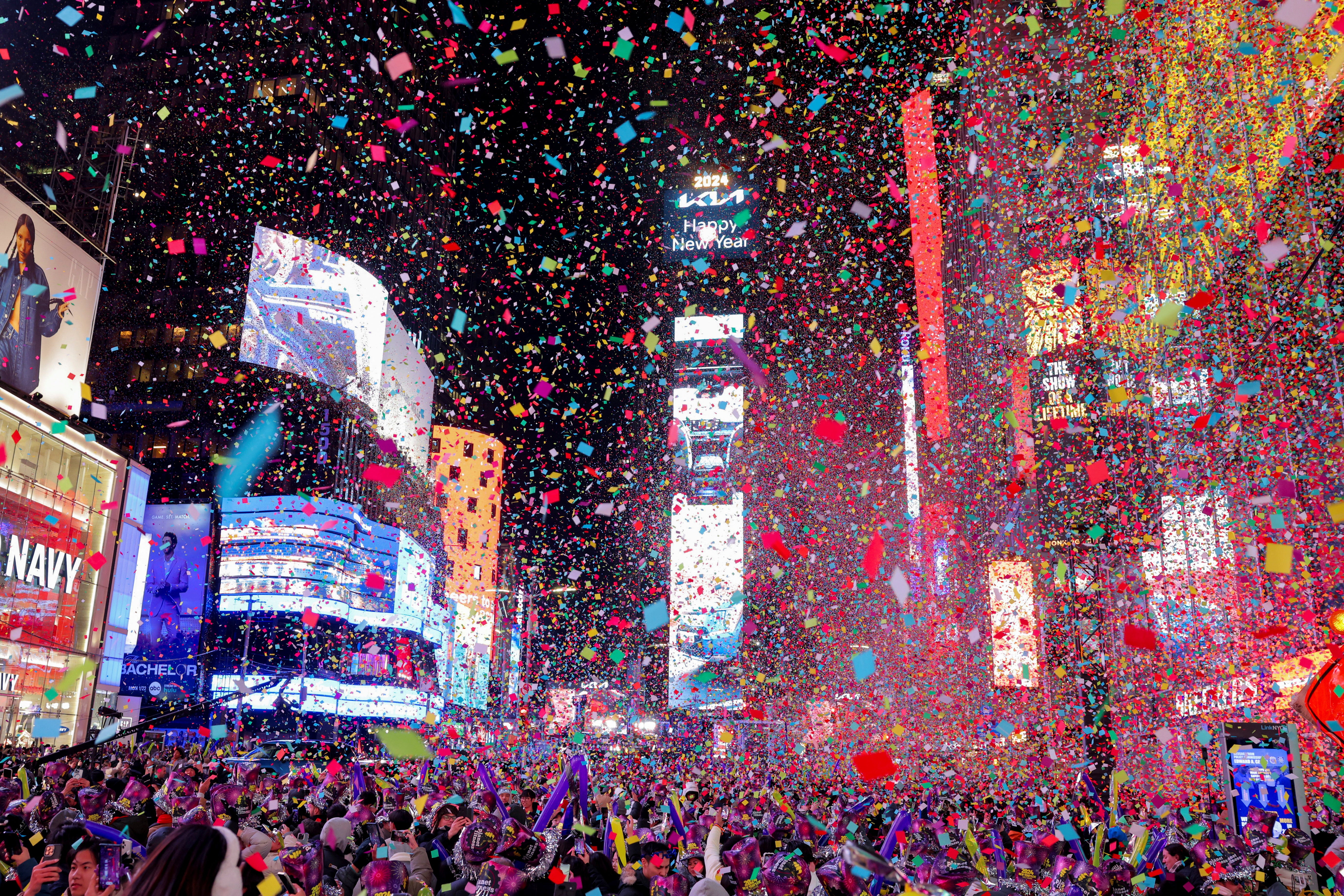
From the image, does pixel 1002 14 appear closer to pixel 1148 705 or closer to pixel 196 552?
pixel 1148 705

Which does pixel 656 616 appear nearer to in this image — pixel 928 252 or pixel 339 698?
pixel 339 698

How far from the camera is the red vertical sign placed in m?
39.7

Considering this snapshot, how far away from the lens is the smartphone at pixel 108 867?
473cm

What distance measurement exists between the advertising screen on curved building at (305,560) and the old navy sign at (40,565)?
2559cm

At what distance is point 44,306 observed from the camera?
24562 mm

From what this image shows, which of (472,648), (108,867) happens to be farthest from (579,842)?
(472,648)

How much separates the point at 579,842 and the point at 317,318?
45.7 meters

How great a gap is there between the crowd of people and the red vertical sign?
31.8 m

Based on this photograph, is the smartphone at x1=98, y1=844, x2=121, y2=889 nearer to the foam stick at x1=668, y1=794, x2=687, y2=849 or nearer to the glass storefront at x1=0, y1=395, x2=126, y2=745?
the foam stick at x1=668, y1=794, x2=687, y2=849

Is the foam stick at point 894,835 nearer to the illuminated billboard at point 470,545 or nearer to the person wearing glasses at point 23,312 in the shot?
the person wearing glasses at point 23,312

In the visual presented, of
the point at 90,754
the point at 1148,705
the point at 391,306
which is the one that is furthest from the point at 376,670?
the point at 1148,705

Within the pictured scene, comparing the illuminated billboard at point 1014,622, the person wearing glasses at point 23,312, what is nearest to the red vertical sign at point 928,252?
the illuminated billboard at point 1014,622

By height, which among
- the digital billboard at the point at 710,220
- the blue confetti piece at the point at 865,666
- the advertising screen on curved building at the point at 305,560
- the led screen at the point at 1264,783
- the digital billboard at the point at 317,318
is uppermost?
the digital billboard at the point at 710,220

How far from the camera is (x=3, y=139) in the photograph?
81.5ft
